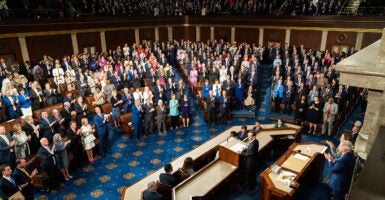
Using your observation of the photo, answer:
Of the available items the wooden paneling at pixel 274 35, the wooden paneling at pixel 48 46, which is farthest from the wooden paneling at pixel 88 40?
the wooden paneling at pixel 274 35

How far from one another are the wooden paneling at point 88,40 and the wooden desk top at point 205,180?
13195 mm

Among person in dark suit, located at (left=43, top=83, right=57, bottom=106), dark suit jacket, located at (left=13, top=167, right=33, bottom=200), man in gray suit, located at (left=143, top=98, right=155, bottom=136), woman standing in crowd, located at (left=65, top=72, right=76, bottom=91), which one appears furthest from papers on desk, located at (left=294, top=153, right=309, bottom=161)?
woman standing in crowd, located at (left=65, top=72, right=76, bottom=91)

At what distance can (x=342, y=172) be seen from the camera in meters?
4.68

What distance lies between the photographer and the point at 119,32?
1844 cm

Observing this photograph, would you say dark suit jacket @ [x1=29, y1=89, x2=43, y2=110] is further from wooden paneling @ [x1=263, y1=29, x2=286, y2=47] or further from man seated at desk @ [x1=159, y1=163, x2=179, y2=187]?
wooden paneling @ [x1=263, y1=29, x2=286, y2=47]

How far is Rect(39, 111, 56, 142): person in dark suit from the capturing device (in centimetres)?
695

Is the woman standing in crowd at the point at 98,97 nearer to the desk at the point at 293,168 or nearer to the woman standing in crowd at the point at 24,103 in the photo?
the woman standing in crowd at the point at 24,103

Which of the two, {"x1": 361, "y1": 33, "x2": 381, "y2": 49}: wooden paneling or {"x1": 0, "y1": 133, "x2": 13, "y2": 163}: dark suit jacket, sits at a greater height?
{"x1": 361, "y1": 33, "x2": 381, "y2": 49}: wooden paneling

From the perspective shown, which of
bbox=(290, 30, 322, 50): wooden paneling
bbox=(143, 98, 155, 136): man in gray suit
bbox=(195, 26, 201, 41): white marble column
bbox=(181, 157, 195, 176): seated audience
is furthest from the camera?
bbox=(195, 26, 201, 41): white marble column

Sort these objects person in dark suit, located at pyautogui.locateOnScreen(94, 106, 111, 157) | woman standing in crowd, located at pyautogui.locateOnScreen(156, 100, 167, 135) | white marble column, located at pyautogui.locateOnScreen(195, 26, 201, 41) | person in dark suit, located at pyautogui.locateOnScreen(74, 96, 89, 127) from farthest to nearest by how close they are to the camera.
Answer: white marble column, located at pyautogui.locateOnScreen(195, 26, 201, 41)
woman standing in crowd, located at pyautogui.locateOnScreen(156, 100, 167, 135)
person in dark suit, located at pyautogui.locateOnScreen(74, 96, 89, 127)
person in dark suit, located at pyautogui.locateOnScreen(94, 106, 111, 157)

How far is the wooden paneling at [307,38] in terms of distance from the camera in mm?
17234

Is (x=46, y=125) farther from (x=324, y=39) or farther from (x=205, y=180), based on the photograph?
(x=324, y=39)

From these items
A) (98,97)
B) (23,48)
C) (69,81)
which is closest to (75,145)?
(98,97)

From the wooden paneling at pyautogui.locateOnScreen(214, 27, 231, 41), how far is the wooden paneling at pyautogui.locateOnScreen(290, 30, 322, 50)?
16.4 feet
